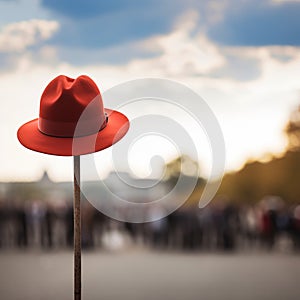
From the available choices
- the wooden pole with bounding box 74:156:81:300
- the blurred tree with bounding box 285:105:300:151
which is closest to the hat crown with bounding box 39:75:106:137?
the wooden pole with bounding box 74:156:81:300

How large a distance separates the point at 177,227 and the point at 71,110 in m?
12.0

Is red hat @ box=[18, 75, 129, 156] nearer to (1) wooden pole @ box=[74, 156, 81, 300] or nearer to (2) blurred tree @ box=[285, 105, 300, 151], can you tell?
(1) wooden pole @ box=[74, 156, 81, 300]

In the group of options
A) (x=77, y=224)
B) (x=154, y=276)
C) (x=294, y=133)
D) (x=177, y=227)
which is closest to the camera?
(x=77, y=224)

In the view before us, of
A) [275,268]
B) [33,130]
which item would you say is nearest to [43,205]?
[275,268]

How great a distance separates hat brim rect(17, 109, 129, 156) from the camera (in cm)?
381

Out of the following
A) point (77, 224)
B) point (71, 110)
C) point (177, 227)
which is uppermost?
point (71, 110)

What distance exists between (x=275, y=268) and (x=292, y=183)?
1860 centimetres

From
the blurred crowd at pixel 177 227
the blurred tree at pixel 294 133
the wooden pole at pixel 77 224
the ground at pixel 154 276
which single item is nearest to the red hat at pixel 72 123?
the wooden pole at pixel 77 224

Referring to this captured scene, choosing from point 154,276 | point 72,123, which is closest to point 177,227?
point 154,276

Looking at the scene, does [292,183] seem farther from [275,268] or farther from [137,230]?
[275,268]

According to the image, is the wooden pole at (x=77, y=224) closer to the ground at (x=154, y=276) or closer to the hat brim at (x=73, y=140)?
the hat brim at (x=73, y=140)

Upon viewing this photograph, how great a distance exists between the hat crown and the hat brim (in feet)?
0.10

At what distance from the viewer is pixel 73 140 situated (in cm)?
385

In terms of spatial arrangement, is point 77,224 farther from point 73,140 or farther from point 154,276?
point 154,276
